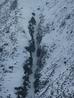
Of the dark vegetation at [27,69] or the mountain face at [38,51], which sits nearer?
the mountain face at [38,51]

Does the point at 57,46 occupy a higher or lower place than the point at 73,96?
higher

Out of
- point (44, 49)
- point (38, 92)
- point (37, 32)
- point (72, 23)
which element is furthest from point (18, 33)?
point (38, 92)

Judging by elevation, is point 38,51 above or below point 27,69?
above

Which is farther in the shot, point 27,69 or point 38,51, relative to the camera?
point 38,51

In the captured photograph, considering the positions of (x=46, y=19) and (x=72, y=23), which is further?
(x=46, y=19)

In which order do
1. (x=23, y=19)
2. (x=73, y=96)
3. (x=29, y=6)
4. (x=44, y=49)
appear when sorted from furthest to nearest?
(x=29, y=6) → (x=23, y=19) → (x=44, y=49) → (x=73, y=96)

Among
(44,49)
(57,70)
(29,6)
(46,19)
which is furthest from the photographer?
(29,6)

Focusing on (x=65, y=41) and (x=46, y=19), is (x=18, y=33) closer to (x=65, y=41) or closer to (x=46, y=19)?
(x=46, y=19)

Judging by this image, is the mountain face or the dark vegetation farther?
the dark vegetation
